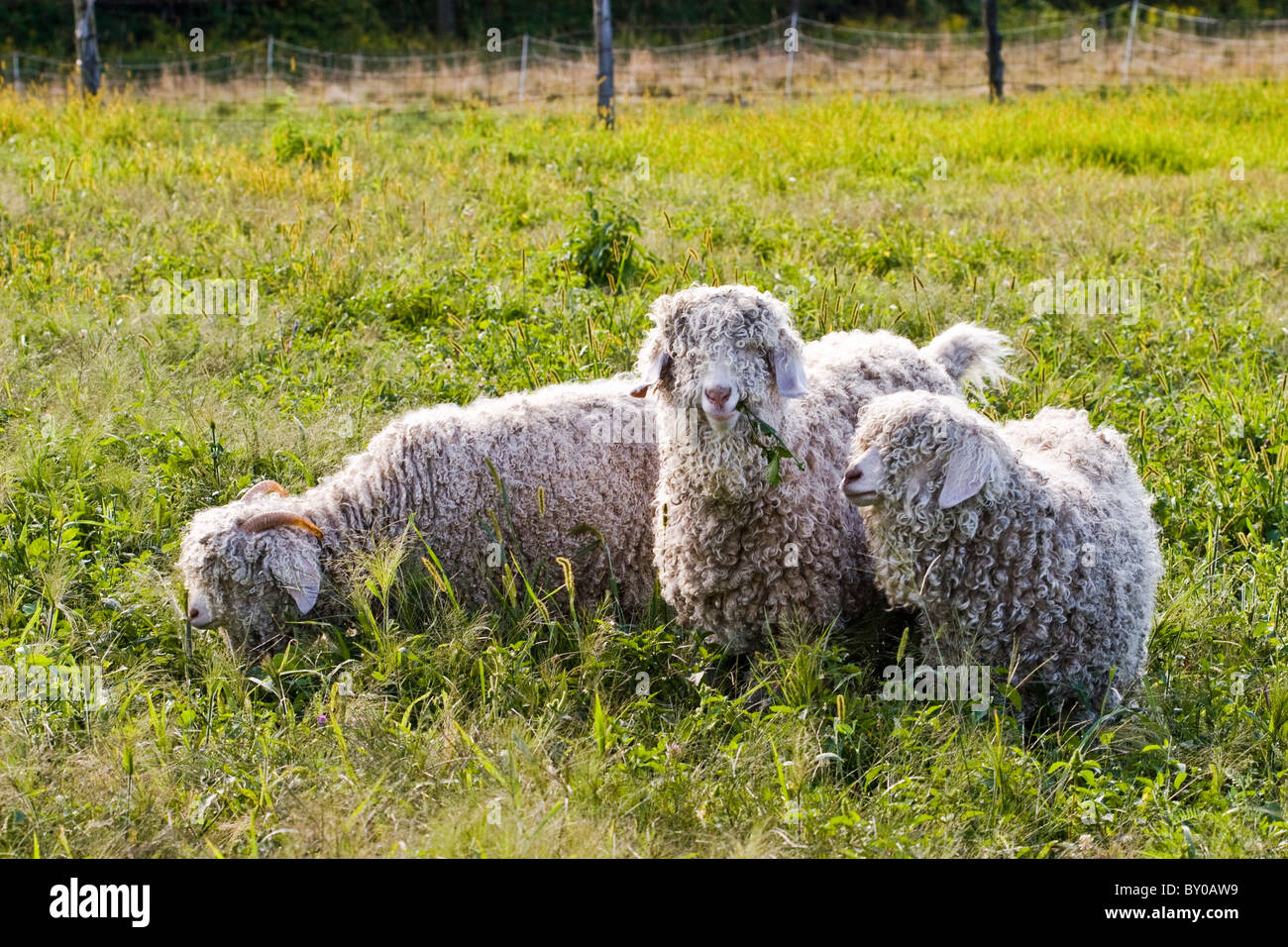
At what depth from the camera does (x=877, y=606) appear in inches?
172

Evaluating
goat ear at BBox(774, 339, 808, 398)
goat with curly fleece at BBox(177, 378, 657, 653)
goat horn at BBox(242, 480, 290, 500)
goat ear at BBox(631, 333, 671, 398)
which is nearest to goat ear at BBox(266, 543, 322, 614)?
goat with curly fleece at BBox(177, 378, 657, 653)

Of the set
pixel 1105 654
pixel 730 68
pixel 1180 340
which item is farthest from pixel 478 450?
pixel 730 68

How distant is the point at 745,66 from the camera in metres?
22.4

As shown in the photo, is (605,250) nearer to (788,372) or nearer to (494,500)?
(494,500)

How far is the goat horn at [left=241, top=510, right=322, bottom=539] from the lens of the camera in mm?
4273

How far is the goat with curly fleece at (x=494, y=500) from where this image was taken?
450cm

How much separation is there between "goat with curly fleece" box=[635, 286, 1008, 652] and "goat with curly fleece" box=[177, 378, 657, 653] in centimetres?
29

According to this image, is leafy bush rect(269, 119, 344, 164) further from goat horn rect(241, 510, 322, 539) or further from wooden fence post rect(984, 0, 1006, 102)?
wooden fence post rect(984, 0, 1006, 102)

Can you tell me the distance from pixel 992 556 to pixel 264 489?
2765 mm

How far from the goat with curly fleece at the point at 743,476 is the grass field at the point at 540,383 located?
179 millimetres

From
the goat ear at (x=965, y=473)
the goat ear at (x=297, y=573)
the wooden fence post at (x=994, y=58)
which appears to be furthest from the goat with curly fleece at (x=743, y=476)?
the wooden fence post at (x=994, y=58)

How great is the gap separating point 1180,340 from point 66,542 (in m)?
6.09

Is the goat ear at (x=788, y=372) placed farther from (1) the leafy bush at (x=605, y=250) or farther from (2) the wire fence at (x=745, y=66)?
(2) the wire fence at (x=745, y=66)

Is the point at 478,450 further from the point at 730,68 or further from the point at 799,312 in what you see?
the point at 730,68
